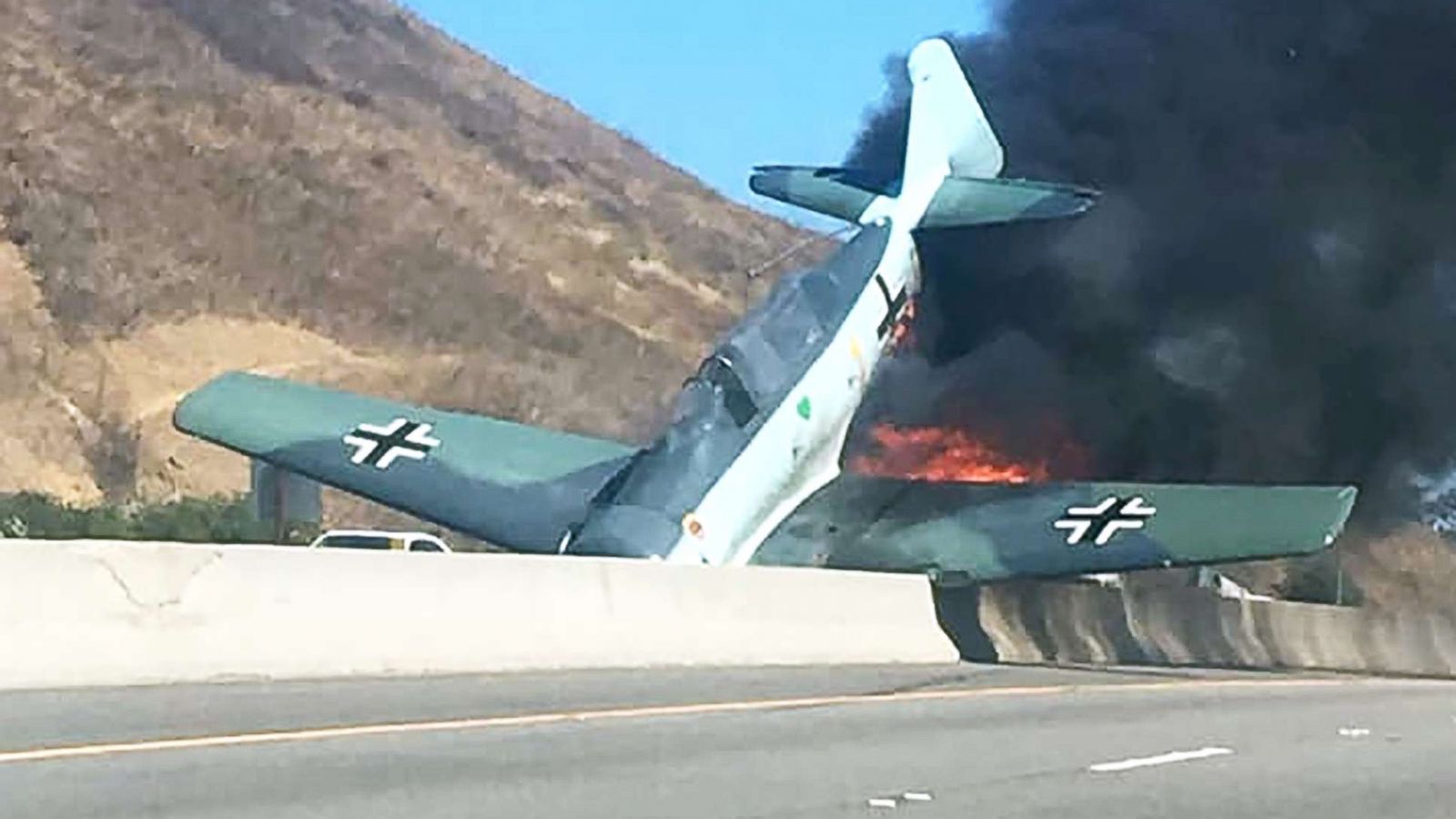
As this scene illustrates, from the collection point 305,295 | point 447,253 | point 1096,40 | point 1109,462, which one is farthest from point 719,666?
point 447,253

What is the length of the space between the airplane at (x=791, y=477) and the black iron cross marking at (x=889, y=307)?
0.13 ft

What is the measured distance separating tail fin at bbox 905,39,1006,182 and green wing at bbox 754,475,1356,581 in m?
5.73

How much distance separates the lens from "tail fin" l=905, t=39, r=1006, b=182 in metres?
36.7

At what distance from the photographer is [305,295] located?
213ft

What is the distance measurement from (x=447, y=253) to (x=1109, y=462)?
35.7 metres

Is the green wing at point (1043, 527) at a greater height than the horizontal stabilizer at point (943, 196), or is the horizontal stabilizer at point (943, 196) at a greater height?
the horizontal stabilizer at point (943, 196)

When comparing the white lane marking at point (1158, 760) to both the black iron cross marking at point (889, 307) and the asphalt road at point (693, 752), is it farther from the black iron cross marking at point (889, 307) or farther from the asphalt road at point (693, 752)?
the black iron cross marking at point (889, 307)

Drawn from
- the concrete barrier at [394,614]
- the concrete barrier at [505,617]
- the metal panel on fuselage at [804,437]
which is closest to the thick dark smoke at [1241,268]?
the metal panel on fuselage at [804,437]

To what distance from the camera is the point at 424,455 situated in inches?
1249

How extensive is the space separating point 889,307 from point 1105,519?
475cm

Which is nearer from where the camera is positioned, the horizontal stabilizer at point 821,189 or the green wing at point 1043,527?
the green wing at point 1043,527

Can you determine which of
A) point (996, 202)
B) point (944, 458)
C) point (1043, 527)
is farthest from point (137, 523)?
point (1043, 527)

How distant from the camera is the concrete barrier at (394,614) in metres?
17.8

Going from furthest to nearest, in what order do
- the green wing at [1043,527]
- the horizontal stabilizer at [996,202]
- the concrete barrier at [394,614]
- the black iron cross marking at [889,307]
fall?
the horizontal stabilizer at [996,202] → the black iron cross marking at [889,307] → the green wing at [1043,527] → the concrete barrier at [394,614]
